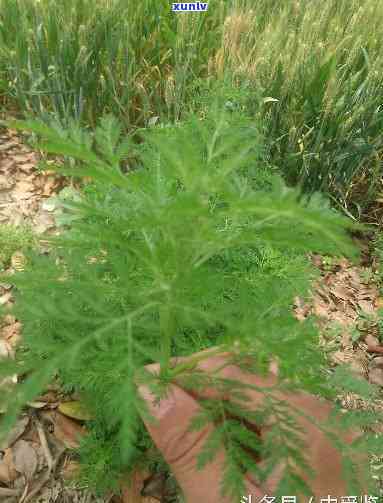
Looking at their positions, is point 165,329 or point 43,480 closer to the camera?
point 165,329

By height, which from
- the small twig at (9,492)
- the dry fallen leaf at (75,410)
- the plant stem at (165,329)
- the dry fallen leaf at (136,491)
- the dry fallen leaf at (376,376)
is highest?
the plant stem at (165,329)

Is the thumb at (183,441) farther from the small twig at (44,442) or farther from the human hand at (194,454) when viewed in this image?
the small twig at (44,442)

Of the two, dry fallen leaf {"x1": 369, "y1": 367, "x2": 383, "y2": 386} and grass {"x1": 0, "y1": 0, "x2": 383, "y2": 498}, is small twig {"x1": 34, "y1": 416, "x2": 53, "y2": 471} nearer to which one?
grass {"x1": 0, "y1": 0, "x2": 383, "y2": 498}

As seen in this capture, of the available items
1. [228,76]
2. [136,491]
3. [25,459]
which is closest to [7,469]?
[25,459]

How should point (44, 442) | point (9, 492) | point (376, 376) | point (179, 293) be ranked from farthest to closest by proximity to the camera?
point (376, 376), point (44, 442), point (9, 492), point (179, 293)

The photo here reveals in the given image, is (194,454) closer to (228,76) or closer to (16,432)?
(16,432)

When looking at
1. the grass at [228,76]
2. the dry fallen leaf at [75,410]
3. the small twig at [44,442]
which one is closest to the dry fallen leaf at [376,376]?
the grass at [228,76]

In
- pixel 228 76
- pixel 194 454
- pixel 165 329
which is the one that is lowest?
pixel 194 454

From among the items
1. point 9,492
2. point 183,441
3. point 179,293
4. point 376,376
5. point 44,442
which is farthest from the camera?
point 376,376

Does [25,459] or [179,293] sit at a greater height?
[179,293]

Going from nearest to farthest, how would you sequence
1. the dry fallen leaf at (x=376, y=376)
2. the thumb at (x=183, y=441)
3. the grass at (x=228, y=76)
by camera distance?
the thumb at (x=183, y=441) < the dry fallen leaf at (x=376, y=376) < the grass at (x=228, y=76)

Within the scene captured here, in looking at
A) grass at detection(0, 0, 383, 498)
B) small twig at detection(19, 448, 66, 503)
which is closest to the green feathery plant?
small twig at detection(19, 448, 66, 503)

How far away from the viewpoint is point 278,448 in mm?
769

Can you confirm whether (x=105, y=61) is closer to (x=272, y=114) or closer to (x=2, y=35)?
(x=2, y=35)
